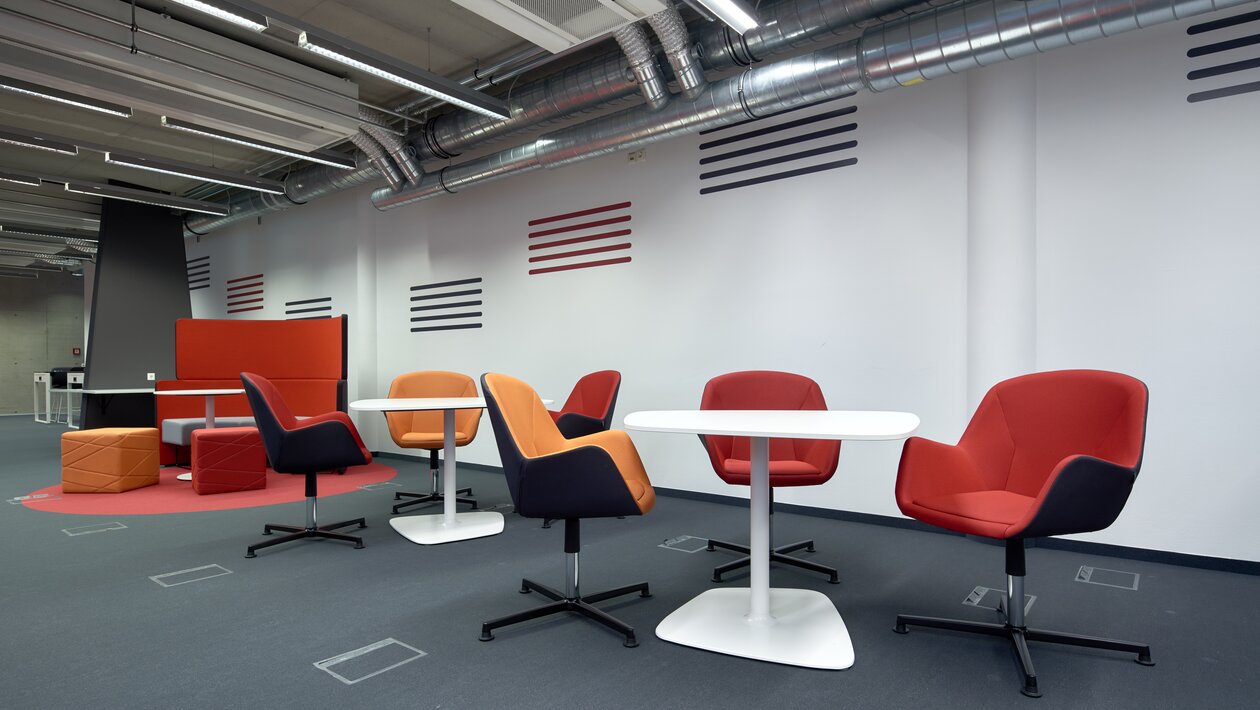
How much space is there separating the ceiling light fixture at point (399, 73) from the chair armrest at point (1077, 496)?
4.29 m

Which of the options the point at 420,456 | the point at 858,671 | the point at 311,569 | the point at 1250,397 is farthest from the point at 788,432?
the point at 420,456

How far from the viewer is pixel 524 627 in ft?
8.63

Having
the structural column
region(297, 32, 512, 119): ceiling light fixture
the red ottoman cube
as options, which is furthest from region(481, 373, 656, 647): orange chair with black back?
the red ottoman cube

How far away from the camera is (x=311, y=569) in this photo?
3.41 m

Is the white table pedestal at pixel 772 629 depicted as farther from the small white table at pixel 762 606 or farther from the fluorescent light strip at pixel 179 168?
the fluorescent light strip at pixel 179 168

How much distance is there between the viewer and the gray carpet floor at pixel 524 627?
2.09 metres

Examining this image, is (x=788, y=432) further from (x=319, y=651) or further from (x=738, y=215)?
(x=738, y=215)

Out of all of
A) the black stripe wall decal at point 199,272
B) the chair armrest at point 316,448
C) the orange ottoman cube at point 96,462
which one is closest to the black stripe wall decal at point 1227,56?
the chair armrest at point 316,448

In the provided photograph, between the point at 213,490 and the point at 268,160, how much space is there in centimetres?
431

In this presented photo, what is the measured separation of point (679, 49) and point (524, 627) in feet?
11.0

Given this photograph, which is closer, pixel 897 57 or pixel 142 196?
pixel 897 57

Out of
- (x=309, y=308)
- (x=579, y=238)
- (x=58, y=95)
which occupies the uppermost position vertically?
(x=58, y=95)

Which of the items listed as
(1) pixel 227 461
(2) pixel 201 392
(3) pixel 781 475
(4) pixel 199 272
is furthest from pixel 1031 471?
(4) pixel 199 272

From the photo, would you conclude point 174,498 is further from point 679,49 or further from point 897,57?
point 897,57
